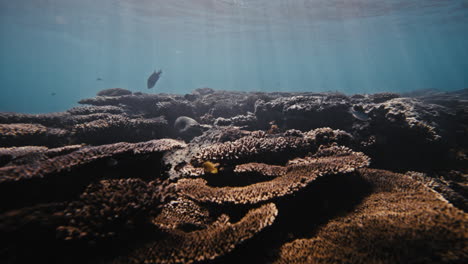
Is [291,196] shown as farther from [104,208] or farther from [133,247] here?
[104,208]

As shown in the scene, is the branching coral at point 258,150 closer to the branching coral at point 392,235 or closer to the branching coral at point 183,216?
the branching coral at point 183,216

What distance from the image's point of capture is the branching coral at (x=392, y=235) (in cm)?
Answer: 225

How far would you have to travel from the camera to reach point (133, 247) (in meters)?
2.61

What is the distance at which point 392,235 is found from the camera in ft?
8.36

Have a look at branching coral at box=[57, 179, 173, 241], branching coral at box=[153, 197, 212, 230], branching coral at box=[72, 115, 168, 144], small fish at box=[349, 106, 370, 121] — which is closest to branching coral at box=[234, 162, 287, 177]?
branching coral at box=[153, 197, 212, 230]

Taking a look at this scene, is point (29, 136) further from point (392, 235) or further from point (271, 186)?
point (392, 235)

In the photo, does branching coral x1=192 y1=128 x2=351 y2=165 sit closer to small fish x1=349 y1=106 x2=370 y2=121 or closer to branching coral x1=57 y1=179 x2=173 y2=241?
branching coral x1=57 y1=179 x2=173 y2=241

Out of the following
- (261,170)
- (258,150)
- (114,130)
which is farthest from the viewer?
(114,130)

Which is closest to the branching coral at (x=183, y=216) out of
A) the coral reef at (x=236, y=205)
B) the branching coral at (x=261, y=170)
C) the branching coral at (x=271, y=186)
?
the coral reef at (x=236, y=205)

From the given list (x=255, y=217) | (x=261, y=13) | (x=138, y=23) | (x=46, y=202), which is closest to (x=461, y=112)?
(x=255, y=217)

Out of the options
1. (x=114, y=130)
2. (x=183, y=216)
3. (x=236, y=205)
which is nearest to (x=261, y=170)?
(x=236, y=205)

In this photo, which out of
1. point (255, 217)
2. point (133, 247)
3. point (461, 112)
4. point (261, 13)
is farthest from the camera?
point (261, 13)

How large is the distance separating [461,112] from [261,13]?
116 feet

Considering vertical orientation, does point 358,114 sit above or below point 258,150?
above
